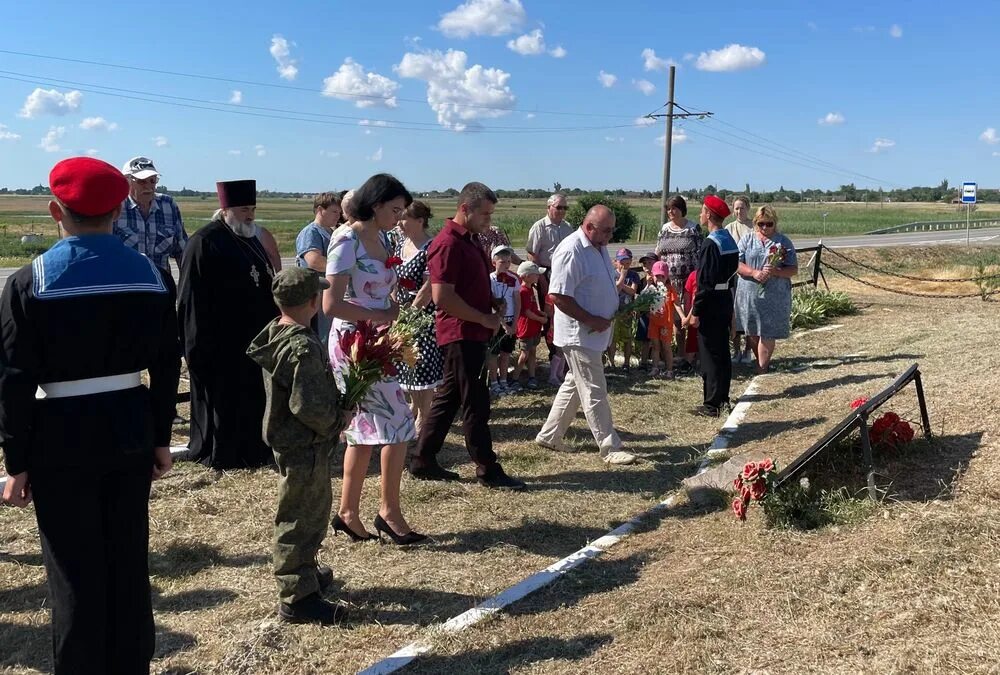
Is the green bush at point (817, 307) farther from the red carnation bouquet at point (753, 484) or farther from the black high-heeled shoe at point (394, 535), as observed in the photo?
the black high-heeled shoe at point (394, 535)

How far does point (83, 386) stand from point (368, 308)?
1.98m

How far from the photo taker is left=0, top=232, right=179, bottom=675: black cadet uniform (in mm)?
2828

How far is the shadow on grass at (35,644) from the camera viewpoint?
367 cm

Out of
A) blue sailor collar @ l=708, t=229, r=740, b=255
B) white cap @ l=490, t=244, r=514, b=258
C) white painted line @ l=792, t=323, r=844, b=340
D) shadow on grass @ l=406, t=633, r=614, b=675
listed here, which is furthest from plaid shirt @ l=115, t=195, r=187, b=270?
white painted line @ l=792, t=323, r=844, b=340

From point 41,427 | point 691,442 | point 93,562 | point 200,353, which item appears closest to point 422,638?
point 93,562

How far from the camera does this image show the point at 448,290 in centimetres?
548

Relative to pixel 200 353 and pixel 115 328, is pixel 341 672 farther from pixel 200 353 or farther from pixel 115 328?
pixel 200 353

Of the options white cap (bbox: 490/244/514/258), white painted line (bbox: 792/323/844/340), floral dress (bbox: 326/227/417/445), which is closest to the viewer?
floral dress (bbox: 326/227/417/445)

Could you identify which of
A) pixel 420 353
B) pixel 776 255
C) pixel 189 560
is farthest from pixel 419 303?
pixel 776 255

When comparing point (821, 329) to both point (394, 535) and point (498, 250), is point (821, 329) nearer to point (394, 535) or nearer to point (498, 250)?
point (498, 250)

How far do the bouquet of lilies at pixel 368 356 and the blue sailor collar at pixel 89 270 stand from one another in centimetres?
118

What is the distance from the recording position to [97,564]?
3021mm

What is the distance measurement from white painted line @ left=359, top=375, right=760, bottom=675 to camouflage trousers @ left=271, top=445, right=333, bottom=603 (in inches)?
21.1

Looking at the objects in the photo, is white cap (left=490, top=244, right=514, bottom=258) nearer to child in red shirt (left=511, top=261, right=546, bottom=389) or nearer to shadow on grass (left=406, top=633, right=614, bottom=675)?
child in red shirt (left=511, top=261, right=546, bottom=389)
